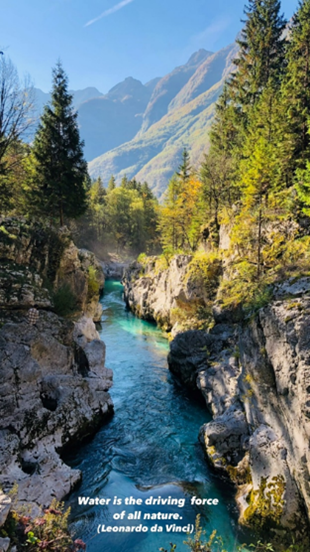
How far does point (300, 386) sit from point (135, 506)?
5832mm

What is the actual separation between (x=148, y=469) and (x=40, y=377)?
505 centimetres

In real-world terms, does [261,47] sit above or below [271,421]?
above

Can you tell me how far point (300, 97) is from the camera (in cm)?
2112

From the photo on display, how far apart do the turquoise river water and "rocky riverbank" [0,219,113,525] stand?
88cm

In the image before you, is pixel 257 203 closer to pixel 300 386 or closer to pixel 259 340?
pixel 259 340

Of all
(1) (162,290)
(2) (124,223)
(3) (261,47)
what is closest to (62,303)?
(1) (162,290)

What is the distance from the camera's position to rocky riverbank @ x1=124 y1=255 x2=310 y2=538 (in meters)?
7.64

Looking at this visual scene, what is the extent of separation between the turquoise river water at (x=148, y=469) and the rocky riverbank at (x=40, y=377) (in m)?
0.88

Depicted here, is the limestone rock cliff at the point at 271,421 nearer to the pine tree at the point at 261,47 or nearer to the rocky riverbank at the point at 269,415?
the rocky riverbank at the point at 269,415

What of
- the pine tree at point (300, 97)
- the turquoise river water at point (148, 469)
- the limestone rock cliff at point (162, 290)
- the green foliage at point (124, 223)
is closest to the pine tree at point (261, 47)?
the pine tree at point (300, 97)

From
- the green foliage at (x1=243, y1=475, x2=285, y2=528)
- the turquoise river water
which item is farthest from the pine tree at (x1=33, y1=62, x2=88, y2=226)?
the green foliage at (x1=243, y1=475, x2=285, y2=528)

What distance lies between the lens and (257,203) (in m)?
19.7

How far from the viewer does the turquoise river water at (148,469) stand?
798 cm

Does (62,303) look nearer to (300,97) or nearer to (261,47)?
(300,97)
